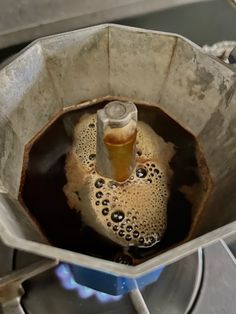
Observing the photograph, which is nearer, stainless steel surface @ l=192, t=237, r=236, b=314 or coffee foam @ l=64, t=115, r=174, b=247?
coffee foam @ l=64, t=115, r=174, b=247

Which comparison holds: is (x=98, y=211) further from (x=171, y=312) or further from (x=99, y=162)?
(x=171, y=312)

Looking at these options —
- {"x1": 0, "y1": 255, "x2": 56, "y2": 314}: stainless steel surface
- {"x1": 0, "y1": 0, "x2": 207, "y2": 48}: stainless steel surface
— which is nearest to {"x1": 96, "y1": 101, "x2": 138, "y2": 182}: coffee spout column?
{"x1": 0, "y1": 255, "x2": 56, "y2": 314}: stainless steel surface

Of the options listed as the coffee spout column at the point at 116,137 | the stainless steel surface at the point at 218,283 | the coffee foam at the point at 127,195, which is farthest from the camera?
the stainless steel surface at the point at 218,283

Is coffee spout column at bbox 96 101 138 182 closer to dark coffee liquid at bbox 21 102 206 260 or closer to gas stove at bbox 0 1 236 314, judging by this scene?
dark coffee liquid at bbox 21 102 206 260

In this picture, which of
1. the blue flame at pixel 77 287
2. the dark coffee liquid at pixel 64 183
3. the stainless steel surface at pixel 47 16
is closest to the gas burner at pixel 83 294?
the blue flame at pixel 77 287

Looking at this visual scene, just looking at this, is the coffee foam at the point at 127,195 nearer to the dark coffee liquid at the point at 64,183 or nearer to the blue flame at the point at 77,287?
the dark coffee liquid at the point at 64,183

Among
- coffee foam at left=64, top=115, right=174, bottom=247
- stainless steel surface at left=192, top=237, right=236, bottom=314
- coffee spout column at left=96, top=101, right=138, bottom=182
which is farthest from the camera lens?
stainless steel surface at left=192, top=237, right=236, bottom=314
